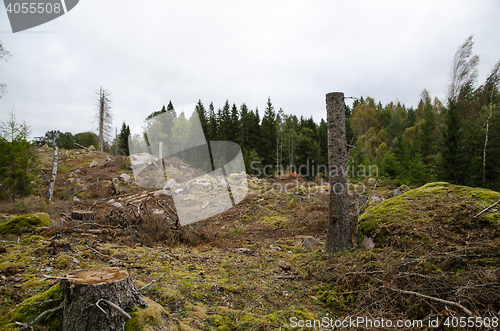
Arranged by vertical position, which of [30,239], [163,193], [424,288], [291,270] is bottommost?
[291,270]

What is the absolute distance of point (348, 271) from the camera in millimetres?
3926

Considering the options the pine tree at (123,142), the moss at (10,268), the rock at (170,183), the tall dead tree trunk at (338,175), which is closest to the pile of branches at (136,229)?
the moss at (10,268)

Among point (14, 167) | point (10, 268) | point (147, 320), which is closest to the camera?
point (147, 320)

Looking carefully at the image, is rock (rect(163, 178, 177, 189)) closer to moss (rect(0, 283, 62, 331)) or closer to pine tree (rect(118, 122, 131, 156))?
moss (rect(0, 283, 62, 331))

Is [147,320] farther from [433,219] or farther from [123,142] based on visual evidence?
[123,142]

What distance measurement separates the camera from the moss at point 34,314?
6.54ft

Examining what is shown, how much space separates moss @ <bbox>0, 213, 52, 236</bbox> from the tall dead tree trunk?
23.6 ft

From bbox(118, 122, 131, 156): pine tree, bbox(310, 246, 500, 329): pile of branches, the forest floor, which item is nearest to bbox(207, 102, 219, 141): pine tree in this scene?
bbox(118, 122, 131, 156): pine tree

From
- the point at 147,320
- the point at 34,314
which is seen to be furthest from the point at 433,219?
the point at 34,314

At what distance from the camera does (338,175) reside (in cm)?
526

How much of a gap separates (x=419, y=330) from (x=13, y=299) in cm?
454

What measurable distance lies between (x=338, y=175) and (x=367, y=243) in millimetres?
1583

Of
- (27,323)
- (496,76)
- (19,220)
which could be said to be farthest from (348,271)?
(496,76)

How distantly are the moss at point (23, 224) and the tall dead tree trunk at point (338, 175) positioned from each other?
283 inches
